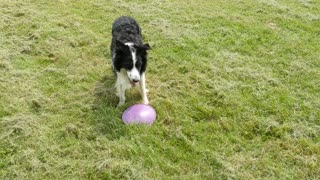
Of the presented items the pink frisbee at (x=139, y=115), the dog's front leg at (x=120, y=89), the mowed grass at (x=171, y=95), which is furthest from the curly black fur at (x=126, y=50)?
the mowed grass at (x=171, y=95)

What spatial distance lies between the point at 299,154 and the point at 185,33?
11.7 feet

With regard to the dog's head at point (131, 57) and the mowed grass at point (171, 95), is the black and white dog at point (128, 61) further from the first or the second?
the mowed grass at point (171, 95)

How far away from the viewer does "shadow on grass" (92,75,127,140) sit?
14.1ft

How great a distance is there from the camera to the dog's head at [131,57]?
4.22m

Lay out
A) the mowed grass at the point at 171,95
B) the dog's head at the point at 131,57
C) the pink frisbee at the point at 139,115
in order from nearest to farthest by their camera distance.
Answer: the mowed grass at the point at 171,95 < the dog's head at the point at 131,57 < the pink frisbee at the point at 139,115

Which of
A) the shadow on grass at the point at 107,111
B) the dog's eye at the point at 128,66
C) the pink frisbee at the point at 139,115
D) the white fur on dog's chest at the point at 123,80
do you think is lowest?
the shadow on grass at the point at 107,111

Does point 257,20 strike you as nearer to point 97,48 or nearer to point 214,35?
point 214,35

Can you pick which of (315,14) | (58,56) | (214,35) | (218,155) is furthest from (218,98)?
(315,14)

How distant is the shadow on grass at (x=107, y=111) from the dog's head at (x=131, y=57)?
1.94ft

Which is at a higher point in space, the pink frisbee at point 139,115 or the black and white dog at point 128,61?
the black and white dog at point 128,61

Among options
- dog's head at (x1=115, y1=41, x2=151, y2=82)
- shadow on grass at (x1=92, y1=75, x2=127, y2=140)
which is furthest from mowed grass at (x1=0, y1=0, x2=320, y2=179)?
dog's head at (x1=115, y1=41, x2=151, y2=82)

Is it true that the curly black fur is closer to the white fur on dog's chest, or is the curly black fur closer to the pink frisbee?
the white fur on dog's chest

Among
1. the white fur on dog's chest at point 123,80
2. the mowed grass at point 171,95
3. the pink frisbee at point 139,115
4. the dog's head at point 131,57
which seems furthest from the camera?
the white fur on dog's chest at point 123,80

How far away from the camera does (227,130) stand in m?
4.33
